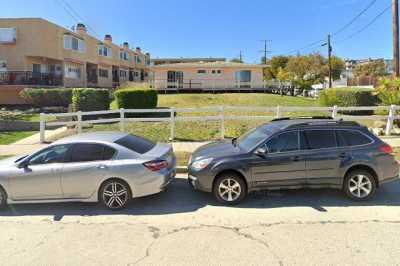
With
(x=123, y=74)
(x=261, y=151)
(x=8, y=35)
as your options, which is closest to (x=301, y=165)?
Answer: (x=261, y=151)

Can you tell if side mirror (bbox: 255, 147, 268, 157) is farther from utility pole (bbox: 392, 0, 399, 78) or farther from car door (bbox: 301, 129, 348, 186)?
utility pole (bbox: 392, 0, 399, 78)

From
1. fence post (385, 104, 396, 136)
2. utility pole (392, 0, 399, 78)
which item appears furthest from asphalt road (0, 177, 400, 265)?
utility pole (392, 0, 399, 78)

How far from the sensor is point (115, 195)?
5914 millimetres

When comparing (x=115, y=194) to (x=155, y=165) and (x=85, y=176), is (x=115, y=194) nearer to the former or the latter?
(x=85, y=176)

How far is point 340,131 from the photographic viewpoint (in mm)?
6285

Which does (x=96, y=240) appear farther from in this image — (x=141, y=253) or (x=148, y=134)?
(x=148, y=134)

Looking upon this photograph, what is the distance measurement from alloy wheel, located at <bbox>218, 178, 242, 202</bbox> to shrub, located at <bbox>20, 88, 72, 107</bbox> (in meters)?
20.7

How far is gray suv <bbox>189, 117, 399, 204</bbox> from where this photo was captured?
6055 millimetres

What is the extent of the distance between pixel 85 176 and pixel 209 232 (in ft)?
8.36

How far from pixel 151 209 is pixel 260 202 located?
203 cm

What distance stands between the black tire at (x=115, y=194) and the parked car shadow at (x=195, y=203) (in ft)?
0.40

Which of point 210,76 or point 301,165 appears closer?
point 301,165

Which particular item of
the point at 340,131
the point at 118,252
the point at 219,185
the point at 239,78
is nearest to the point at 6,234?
the point at 118,252

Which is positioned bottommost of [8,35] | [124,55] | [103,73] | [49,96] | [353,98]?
[353,98]
